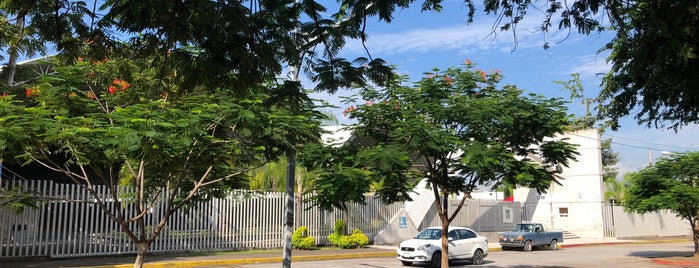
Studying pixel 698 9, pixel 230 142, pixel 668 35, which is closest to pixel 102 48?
pixel 230 142

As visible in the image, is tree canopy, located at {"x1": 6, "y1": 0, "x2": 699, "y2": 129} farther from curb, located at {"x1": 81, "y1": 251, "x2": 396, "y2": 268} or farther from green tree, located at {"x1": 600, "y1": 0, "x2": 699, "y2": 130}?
curb, located at {"x1": 81, "y1": 251, "x2": 396, "y2": 268}

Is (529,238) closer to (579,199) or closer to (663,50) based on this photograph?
(579,199)

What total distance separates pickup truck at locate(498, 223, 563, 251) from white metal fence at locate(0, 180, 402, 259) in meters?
6.55

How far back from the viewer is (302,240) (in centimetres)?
2209

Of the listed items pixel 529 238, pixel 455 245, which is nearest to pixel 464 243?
pixel 455 245

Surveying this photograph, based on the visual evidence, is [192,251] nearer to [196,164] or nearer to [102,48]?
[196,164]

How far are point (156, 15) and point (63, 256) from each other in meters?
14.0

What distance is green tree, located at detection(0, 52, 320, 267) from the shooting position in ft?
26.1

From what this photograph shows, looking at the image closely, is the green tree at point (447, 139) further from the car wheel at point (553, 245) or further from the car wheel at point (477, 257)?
the car wheel at point (553, 245)

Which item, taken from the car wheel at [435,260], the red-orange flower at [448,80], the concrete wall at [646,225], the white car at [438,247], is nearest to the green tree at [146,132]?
the red-orange flower at [448,80]

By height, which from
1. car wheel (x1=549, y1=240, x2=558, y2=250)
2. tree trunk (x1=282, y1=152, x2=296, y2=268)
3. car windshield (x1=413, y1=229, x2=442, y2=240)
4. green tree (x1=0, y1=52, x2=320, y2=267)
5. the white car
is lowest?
car wheel (x1=549, y1=240, x2=558, y2=250)

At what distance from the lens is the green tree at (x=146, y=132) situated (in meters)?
7.95

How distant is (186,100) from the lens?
32.7 feet

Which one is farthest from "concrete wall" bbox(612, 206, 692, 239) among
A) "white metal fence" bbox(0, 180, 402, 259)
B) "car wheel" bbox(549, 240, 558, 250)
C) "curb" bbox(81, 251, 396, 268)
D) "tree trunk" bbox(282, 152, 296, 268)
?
"tree trunk" bbox(282, 152, 296, 268)
